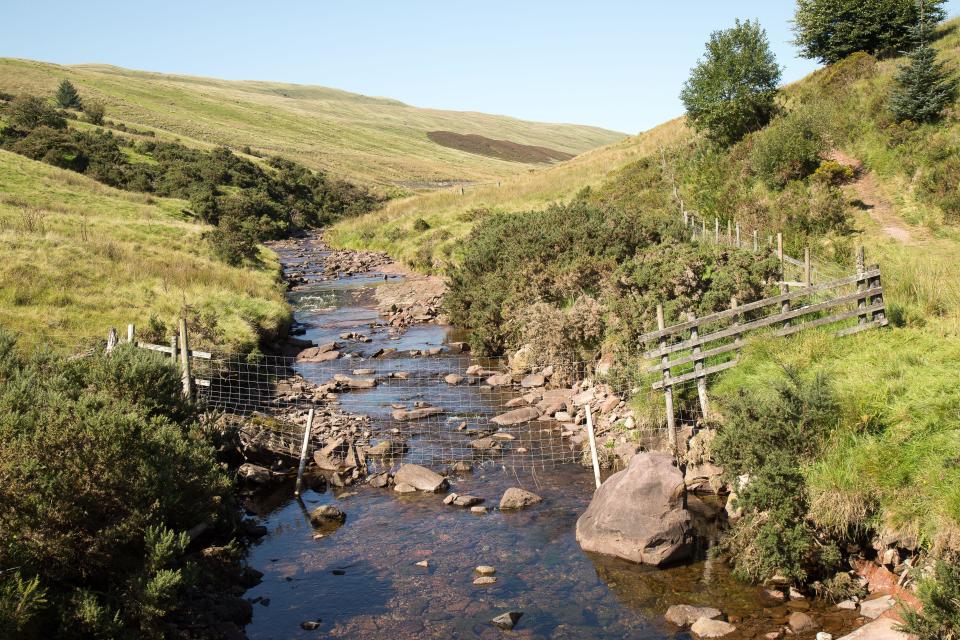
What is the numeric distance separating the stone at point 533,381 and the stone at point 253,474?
8.27 metres

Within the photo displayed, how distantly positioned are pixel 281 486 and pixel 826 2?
134ft

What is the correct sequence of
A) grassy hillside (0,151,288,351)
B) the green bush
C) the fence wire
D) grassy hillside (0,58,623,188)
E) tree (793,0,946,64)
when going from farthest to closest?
grassy hillside (0,58,623,188)
tree (793,0,946,64)
grassy hillside (0,151,288,351)
the fence wire
the green bush

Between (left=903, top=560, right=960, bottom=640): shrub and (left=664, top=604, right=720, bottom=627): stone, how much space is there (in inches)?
91.9

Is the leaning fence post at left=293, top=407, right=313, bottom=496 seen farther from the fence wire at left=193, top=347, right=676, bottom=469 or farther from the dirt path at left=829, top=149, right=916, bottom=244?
the dirt path at left=829, top=149, right=916, bottom=244

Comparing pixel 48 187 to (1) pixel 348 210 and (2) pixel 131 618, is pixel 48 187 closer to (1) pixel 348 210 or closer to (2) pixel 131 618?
(1) pixel 348 210

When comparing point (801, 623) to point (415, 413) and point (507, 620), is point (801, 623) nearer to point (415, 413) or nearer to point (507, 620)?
point (507, 620)

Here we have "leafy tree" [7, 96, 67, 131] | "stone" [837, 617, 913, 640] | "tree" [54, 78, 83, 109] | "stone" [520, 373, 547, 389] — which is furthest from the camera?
"tree" [54, 78, 83, 109]

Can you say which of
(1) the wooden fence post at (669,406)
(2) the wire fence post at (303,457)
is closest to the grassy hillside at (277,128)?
(2) the wire fence post at (303,457)

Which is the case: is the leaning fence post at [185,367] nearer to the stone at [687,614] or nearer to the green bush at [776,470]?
the stone at [687,614]

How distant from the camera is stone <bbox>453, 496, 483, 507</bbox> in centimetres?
1270

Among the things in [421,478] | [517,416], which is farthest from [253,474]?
[517,416]

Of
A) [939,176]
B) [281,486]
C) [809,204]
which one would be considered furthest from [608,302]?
[939,176]

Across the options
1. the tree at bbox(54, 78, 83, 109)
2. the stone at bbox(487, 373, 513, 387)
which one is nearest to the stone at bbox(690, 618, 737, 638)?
the stone at bbox(487, 373, 513, 387)

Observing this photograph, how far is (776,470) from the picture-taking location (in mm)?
9555
